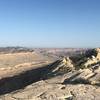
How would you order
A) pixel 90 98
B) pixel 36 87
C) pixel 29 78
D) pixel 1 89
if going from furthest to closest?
1. pixel 29 78
2. pixel 1 89
3. pixel 36 87
4. pixel 90 98

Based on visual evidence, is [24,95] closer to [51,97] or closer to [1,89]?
[51,97]

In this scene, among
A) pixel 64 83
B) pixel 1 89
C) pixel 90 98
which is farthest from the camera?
pixel 1 89

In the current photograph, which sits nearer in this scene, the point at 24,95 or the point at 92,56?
the point at 24,95

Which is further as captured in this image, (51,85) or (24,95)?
(51,85)

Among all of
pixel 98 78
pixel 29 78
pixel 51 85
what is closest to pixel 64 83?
pixel 51 85

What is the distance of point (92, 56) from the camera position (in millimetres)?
27109

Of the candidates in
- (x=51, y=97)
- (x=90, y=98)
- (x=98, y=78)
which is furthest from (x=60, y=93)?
(x=98, y=78)

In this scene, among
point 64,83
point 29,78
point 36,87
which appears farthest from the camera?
point 29,78

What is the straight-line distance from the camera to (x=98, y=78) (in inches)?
737

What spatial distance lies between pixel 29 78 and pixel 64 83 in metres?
11.7

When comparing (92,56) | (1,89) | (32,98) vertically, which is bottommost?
(1,89)

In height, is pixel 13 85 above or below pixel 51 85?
below

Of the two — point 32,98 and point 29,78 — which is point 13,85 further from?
point 32,98

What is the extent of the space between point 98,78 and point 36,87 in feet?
15.5
